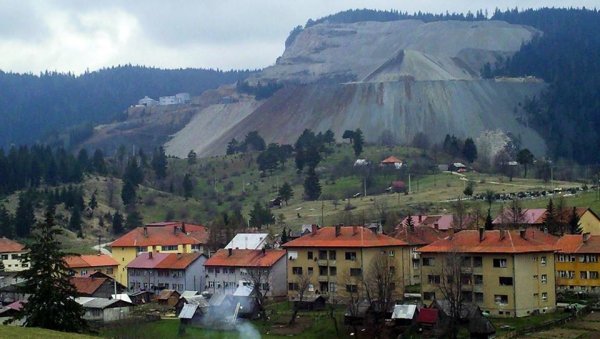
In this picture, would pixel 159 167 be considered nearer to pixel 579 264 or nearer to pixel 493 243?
pixel 579 264

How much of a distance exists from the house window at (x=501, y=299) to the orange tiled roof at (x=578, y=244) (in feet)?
31.2

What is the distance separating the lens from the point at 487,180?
147 meters

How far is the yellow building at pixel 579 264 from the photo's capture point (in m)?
71.2

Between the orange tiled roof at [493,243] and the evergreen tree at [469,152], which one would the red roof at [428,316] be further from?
the evergreen tree at [469,152]

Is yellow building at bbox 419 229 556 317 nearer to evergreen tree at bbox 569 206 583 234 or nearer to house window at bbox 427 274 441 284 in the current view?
house window at bbox 427 274 441 284

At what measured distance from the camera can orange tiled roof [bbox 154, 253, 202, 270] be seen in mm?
87062

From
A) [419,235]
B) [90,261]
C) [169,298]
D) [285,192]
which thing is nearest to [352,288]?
[419,235]

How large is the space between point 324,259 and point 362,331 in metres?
14.1

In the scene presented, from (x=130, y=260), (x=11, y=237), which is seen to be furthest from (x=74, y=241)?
(x=130, y=260)

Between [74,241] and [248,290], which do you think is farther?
[74,241]

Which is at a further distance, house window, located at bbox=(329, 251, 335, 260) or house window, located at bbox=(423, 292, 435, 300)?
house window, located at bbox=(329, 251, 335, 260)

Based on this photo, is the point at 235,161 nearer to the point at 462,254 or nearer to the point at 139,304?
the point at 139,304

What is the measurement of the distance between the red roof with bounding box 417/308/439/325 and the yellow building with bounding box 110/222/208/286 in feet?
132

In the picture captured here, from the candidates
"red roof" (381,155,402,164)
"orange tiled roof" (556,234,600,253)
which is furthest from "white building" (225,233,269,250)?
"red roof" (381,155,402,164)
